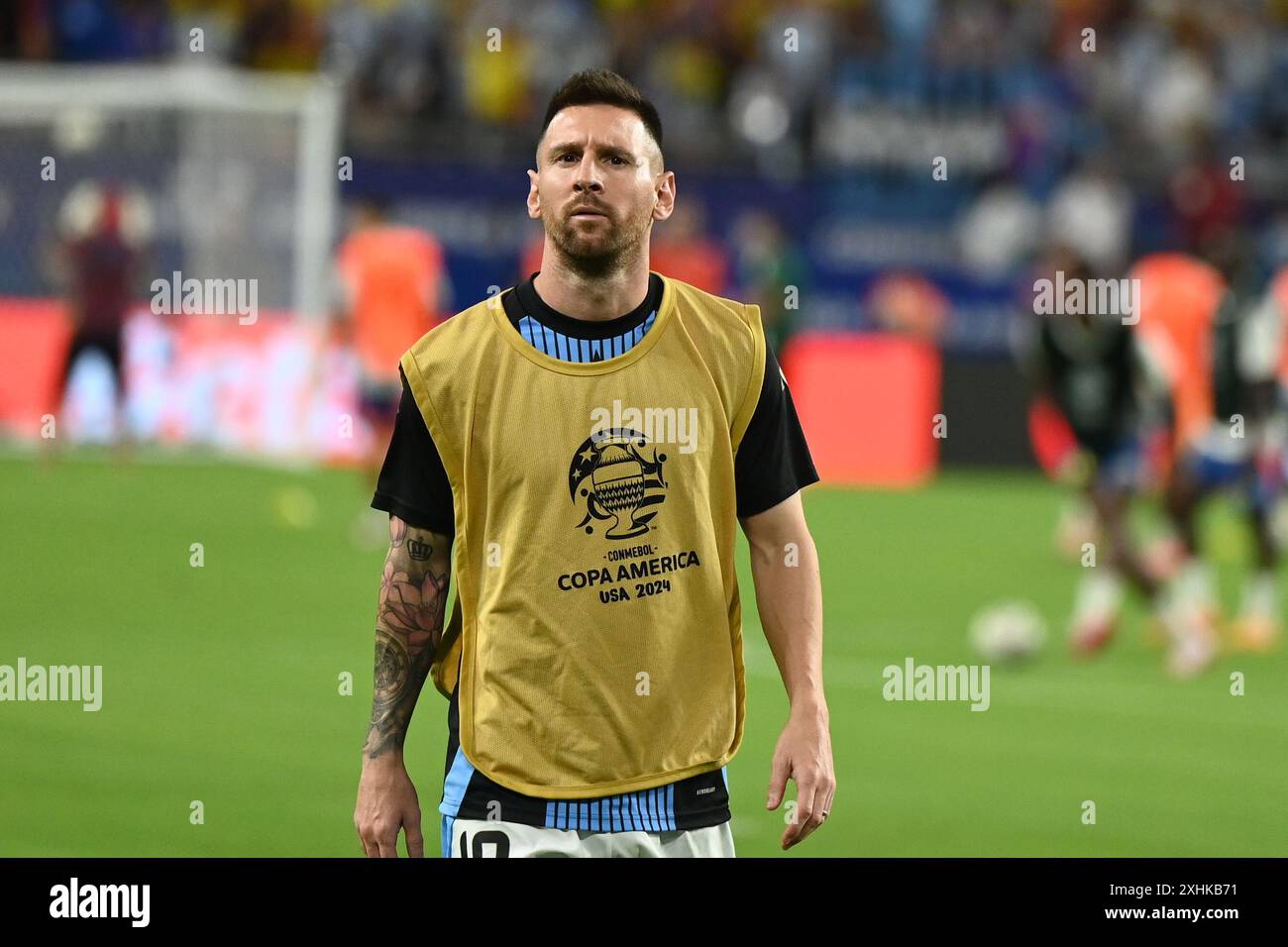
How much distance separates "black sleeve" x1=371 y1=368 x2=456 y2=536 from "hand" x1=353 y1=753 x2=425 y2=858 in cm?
48

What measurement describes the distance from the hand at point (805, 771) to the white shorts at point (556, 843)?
0.20 meters

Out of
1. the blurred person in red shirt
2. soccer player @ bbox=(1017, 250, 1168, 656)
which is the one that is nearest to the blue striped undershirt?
soccer player @ bbox=(1017, 250, 1168, 656)

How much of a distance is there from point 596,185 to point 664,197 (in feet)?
0.86

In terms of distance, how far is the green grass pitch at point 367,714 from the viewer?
771cm

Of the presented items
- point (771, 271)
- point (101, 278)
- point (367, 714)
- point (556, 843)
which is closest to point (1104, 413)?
point (367, 714)

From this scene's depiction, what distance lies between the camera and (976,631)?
39.3ft

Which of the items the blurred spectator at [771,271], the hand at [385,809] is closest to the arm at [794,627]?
the hand at [385,809]

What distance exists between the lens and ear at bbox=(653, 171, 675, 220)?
13.7ft

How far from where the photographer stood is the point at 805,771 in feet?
13.5

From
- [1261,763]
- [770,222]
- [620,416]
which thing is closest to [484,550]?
[620,416]

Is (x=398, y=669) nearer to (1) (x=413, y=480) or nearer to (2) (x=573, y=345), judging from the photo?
(1) (x=413, y=480)

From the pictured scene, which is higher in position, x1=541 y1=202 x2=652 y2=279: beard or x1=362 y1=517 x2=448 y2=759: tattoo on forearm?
x1=541 y1=202 x2=652 y2=279: beard

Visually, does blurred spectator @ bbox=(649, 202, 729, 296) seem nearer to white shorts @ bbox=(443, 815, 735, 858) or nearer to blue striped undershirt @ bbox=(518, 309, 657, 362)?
blue striped undershirt @ bbox=(518, 309, 657, 362)

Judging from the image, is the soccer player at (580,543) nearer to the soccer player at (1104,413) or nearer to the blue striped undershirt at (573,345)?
the blue striped undershirt at (573,345)
